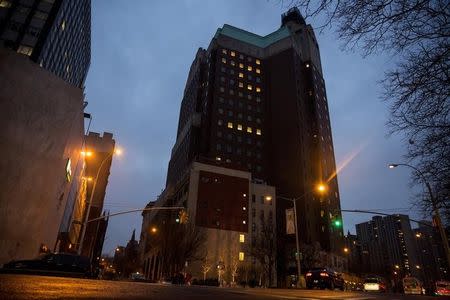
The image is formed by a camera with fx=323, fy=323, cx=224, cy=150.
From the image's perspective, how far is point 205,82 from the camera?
117750 mm

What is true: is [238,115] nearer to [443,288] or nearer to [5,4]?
[5,4]

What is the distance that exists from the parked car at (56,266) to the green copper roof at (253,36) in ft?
385

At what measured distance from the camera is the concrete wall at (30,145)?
19922 mm

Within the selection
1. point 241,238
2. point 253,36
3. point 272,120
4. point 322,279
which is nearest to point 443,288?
point 322,279

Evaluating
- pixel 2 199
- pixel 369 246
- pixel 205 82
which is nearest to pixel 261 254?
pixel 2 199

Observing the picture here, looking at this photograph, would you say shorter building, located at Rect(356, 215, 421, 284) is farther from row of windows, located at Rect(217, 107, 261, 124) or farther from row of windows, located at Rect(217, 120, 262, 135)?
row of windows, located at Rect(217, 107, 261, 124)

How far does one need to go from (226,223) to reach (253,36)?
8547cm

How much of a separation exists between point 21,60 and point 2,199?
918cm

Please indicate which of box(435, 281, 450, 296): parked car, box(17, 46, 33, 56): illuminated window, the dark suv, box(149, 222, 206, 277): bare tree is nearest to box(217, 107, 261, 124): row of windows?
box(149, 222, 206, 277): bare tree

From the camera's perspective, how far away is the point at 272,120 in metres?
109

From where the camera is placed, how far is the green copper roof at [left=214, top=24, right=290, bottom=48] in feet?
404

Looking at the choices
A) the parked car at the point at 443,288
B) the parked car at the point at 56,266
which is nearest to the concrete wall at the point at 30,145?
the parked car at the point at 56,266

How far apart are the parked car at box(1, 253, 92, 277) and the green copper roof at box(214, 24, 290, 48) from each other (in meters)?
117

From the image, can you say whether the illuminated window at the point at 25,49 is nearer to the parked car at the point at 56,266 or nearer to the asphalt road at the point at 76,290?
the parked car at the point at 56,266
